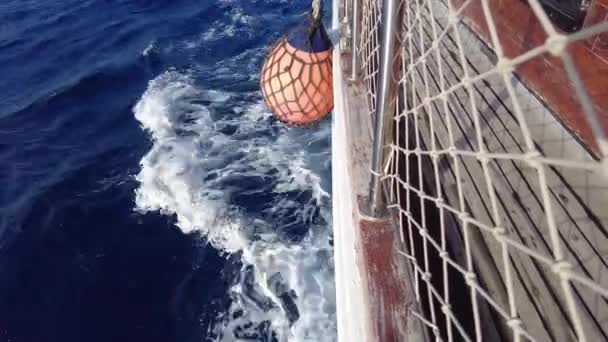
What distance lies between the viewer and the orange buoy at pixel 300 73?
3.14 m

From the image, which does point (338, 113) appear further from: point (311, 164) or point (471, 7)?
point (311, 164)

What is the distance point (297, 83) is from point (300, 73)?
0.08m

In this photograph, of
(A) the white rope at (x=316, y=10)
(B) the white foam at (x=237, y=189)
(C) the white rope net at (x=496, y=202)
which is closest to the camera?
(C) the white rope net at (x=496, y=202)

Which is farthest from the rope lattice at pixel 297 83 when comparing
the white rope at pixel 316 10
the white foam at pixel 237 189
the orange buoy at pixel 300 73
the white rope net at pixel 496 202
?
the white foam at pixel 237 189

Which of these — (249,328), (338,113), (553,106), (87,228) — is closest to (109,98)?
(87,228)

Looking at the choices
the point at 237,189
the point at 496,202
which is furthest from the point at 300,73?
the point at 237,189

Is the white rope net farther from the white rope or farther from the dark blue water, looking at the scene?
the dark blue water

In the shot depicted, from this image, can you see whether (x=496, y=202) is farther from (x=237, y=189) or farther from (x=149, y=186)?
(x=149, y=186)

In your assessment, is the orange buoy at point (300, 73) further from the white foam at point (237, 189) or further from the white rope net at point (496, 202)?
the white foam at point (237, 189)

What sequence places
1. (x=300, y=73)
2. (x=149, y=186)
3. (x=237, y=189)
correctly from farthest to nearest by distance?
(x=149, y=186) < (x=237, y=189) < (x=300, y=73)

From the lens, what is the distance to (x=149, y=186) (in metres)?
6.44

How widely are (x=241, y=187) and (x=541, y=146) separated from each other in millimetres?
4466

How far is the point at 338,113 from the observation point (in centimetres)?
274

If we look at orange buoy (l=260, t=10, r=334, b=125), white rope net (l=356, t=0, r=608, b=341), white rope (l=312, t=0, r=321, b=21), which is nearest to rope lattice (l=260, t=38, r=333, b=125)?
orange buoy (l=260, t=10, r=334, b=125)
